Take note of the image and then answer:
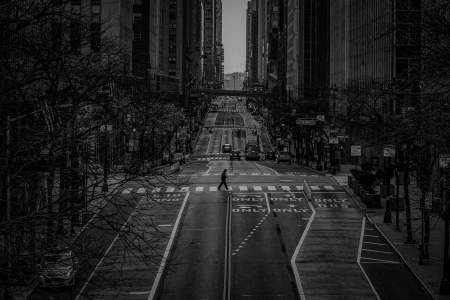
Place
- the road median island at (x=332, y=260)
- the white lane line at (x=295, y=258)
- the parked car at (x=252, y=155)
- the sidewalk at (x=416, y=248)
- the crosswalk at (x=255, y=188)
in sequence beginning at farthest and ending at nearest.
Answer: the parked car at (x=252, y=155) → the crosswalk at (x=255, y=188) → the sidewalk at (x=416, y=248) → the road median island at (x=332, y=260) → the white lane line at (x=295, y=258)

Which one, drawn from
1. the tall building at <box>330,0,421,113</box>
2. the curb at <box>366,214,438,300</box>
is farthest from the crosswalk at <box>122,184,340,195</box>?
the curb at <box>366,214,438,300</box>

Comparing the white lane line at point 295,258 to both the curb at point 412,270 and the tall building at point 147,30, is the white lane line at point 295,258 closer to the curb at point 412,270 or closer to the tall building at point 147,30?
the curb at point 412,270

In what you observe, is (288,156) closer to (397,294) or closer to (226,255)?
(226,255)

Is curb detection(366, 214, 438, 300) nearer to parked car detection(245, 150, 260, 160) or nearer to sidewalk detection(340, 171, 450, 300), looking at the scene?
sidewalk detection(340, 171, 450, 300)

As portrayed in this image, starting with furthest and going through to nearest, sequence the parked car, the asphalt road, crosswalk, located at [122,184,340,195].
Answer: the parked car, crosswalk, located at [122,184,340,195], the asphalt road

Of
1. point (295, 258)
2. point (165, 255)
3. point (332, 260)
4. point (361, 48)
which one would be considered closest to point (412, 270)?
point (332, 260)

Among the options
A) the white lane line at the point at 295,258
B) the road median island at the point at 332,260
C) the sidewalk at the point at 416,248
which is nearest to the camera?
the white lane line at the point at 295,258

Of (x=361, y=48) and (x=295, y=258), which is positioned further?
(x=361, y=48)

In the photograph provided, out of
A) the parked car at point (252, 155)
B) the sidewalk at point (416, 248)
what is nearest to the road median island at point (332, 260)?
the sidewalk at point (416, 248)

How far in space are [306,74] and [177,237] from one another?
514ft

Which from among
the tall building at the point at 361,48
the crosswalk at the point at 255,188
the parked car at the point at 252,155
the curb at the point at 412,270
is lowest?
the curb at the point at 412,270

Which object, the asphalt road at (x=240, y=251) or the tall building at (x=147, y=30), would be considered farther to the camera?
the tall building at (x=147, y=30)

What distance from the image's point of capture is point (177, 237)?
43.7m

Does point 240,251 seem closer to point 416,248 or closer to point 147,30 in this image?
point 416,248
